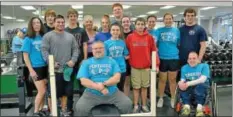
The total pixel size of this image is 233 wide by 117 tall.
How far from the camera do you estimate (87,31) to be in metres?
3.68

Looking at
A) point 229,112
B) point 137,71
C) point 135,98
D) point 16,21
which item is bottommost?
point 229,112

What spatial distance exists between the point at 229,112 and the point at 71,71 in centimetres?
250

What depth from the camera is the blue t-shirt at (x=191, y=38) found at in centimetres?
384

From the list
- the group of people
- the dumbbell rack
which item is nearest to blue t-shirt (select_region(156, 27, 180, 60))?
the group of people

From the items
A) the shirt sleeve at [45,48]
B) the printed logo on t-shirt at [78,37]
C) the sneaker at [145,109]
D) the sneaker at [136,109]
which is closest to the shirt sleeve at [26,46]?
the shirt sleeve at [45,48]

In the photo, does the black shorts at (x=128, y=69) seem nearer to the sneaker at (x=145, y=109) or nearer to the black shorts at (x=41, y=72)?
the sneaker at (x=145, y=109)

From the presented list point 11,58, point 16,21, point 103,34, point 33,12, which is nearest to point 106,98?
point 103,34

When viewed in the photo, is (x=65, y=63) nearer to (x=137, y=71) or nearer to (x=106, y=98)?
(x=106, y=98)

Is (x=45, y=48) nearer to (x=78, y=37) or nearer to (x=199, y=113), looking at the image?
(x=78, y=37)

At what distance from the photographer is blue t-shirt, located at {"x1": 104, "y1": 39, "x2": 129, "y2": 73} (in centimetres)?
348

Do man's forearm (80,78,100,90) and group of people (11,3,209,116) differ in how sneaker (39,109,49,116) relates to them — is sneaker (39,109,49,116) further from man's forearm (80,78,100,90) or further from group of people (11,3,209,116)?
man's forearm (80,78,100,90)

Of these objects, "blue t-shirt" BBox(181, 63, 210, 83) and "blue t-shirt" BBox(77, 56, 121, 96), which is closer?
"blue t-shirt" BBox(77, 56, 121, 96)

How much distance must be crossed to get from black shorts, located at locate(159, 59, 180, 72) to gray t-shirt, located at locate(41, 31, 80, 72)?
4.40ft

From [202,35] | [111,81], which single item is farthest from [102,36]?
[202,35]
